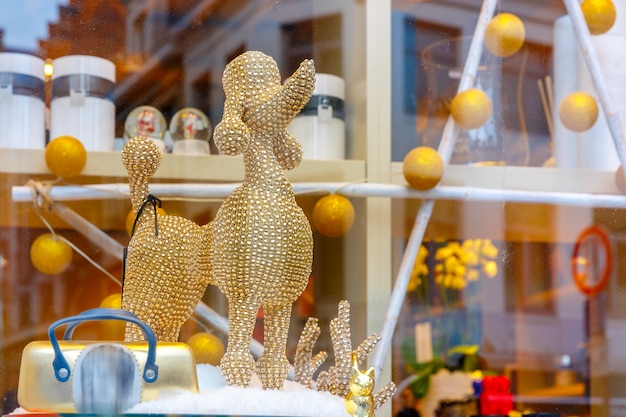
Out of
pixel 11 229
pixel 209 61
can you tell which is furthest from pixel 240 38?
pixel 11 229

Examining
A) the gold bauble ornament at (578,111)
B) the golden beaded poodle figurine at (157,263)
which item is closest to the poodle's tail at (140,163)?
the golden beaded poodle figurine at (157,263)

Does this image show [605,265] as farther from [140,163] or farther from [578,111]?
[140,163]

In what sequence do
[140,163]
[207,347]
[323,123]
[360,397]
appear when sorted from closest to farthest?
[360,397] < [140,163] < [207,347] < [323,123]

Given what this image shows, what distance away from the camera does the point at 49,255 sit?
0.82 m

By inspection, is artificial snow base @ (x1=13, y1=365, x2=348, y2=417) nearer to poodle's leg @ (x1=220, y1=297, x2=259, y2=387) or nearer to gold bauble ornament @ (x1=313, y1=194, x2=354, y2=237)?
poodle's leg @ (x1=220, y1=297, x2=259, y2=387)

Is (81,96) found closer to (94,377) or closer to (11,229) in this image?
(11,229)

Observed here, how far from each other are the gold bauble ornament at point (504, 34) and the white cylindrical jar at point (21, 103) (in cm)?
41

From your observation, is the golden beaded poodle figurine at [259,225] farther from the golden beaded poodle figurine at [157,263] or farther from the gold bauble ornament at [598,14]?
the gold bauble ornament at [598,14]

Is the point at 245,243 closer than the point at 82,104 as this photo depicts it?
Yes

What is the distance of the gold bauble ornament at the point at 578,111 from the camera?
2.84 ft

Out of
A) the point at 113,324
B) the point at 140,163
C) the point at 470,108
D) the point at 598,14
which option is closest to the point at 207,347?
the point at 113,324

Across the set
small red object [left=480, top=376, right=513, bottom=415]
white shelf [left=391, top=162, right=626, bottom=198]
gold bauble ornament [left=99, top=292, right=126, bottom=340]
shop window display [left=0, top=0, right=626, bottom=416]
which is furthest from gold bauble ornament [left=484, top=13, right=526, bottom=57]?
gold bauble ornament [left=99, top=292, right=126, bottom=340]

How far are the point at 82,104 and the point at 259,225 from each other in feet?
1.08

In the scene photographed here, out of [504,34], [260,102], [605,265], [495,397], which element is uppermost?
[504,34]
